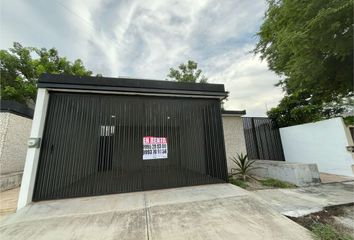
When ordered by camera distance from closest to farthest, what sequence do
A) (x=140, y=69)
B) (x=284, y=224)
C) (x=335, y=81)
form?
(x=284, y=224) → (x=335, y=81) → (x=140, y=69)

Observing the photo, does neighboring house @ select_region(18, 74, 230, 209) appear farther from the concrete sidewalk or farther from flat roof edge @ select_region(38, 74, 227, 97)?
the concrete sidewalk

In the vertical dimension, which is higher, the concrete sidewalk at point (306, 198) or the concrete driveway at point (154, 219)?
the concrete driveway at point (154, 219)

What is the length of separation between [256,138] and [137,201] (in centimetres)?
674

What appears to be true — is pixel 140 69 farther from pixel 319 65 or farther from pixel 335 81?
pixel 335 81

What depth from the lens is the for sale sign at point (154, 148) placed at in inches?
160

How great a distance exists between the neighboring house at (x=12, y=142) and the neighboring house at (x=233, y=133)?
27.0 feet

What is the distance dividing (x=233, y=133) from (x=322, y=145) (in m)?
3.70

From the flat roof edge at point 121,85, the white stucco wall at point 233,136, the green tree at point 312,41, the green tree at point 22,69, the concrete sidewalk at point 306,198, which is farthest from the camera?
the green tree at point 22,69

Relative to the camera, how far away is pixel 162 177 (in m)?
4.05

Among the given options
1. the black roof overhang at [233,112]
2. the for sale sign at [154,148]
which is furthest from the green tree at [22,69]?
the black roof overhang at [233,112]

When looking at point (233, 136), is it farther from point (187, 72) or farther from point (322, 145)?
point (187, 72)

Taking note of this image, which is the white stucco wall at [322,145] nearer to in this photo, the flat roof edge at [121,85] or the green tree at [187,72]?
the flat roof edge at [121,85]

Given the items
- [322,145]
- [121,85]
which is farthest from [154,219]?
[322,145]

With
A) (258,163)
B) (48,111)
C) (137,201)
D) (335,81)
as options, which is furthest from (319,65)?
(48,111)
